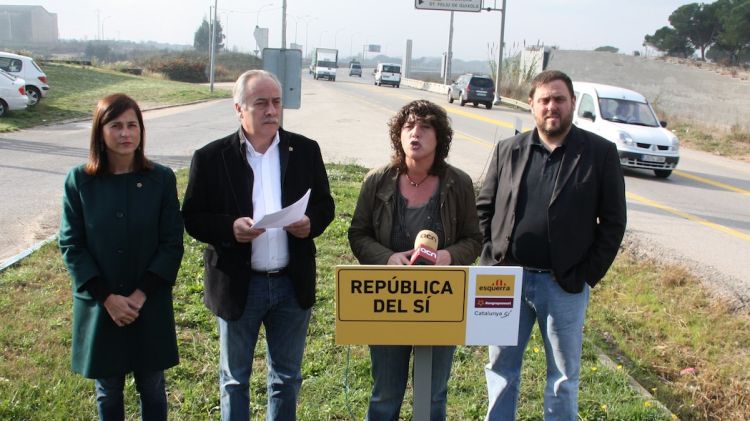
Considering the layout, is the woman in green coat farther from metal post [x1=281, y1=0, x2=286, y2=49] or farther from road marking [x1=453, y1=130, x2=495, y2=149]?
road marking [x1=453, y1=130, x2=495, y2=149]

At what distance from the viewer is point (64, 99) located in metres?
25.9

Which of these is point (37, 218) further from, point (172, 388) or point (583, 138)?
point (583, 138)

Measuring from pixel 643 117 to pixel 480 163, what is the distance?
4.10 metres

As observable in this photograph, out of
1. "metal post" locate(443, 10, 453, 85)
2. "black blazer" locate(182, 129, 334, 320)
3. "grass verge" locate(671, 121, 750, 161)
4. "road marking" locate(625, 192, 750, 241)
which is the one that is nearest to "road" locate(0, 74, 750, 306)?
"road marking" locate(625, 192, 750, 241)

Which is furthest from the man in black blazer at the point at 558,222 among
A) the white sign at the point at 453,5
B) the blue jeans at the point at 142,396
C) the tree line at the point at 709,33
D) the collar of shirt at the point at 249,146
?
the tree line at the point at 709,33

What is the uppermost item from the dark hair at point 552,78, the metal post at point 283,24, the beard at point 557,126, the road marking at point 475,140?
the metal post at point 283,24

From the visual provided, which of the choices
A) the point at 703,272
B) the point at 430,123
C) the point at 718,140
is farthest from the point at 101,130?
the point at 718,140

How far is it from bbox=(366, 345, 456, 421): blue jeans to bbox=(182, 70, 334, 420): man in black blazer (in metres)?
0.41

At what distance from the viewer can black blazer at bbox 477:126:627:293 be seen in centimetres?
325

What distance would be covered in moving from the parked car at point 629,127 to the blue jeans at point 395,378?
10.9 metres

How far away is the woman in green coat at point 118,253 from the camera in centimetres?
300

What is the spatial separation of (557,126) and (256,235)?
1.57 metres

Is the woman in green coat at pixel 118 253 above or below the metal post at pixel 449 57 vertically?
below

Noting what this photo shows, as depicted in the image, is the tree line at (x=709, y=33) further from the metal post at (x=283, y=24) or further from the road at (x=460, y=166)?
the metal post at (x=283, y=24)
